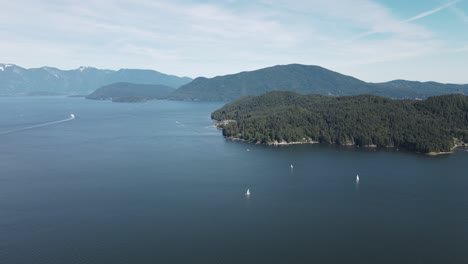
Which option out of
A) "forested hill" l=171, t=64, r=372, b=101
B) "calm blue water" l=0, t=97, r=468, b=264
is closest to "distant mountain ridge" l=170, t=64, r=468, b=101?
"forested hill" l=171, t=64, r=372, b=101

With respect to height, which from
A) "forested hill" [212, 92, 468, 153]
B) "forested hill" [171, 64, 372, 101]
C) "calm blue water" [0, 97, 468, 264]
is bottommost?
"calm blue water" [0, 97, 468, 264]

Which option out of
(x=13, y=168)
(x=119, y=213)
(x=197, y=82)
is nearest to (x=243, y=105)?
(x=13, y=168)

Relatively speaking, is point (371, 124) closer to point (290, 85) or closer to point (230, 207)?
point (230, 207)

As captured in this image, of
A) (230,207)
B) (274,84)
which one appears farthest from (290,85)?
(230,207)

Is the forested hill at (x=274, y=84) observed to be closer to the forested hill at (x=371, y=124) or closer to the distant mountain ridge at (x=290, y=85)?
the distant mountain ridge at (x=290, y=85)

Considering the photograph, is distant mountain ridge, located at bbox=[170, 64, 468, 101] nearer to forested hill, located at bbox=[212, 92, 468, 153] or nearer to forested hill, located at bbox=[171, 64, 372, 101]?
forested hill, located at bbox=[171, 64, 372, 101]

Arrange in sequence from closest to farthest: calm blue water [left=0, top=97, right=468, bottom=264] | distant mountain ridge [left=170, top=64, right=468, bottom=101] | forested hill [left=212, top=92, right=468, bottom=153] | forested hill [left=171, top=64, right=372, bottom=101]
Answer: calm blue water [left=0, top=97, right=468, bottom=264] < forested hill [left=212, top=92, right=468, bottom=153] < distant mountain ridge [left=170, top=64, right=468, bottom=101] < forested hill [left=171, top=64, right=372, bottom=101]

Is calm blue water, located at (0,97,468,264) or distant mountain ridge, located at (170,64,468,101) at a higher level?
distant mountain ridge, located at (170,64,468,101)
